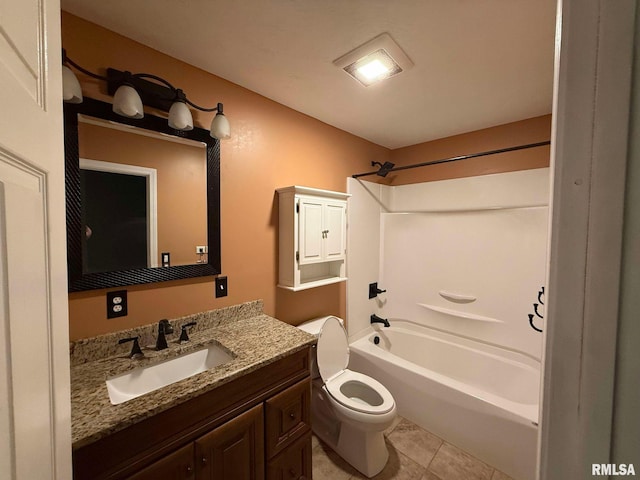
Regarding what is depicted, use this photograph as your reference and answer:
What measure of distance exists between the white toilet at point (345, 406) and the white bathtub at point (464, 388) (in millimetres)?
327

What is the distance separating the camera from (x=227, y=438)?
1042mm

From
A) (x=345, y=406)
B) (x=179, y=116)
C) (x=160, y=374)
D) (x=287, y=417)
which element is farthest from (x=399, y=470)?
(x=179, y=116)

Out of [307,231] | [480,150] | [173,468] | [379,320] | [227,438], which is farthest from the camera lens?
[379,320]

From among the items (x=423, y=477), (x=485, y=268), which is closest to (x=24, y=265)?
(x=423, y=477)

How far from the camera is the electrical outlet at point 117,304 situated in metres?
1.19

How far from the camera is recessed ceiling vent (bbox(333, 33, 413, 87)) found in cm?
127

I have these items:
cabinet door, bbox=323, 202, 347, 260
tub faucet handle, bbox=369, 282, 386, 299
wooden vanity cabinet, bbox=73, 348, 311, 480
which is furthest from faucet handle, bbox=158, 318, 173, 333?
tub faucet handle, bbox=369, 282, 386, 299

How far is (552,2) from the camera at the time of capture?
1.01 meters

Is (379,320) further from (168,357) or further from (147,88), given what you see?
(147,88)

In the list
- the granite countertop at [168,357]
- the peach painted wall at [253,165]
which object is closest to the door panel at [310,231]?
the peach painted wall at [253,165]

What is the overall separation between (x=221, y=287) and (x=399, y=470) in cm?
168

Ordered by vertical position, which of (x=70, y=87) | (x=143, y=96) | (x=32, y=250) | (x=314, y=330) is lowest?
(x=314, y=330)

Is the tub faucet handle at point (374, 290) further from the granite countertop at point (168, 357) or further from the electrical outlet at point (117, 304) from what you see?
the electrical outlet at point (117, 304)

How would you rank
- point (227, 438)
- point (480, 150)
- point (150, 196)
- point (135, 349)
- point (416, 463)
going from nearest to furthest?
point (227, 438) < point (135, 349) < point (150, 196) < point (416, 463) < point (480, 150)
